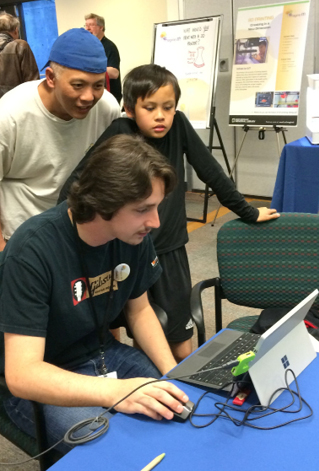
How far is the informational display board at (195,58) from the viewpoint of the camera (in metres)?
4.08

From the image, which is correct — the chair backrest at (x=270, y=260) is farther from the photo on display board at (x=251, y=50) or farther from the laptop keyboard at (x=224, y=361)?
the photo on display board at (x=251, y=50)

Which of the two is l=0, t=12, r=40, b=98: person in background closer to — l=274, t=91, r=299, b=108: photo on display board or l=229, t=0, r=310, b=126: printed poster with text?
l=229, t=0, r=310, b=126: printed poster with text

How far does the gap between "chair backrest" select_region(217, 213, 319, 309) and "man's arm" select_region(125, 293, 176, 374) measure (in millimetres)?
426

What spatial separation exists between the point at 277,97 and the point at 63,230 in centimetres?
312

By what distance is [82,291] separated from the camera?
4.03 ft

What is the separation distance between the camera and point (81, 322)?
1.24 metres

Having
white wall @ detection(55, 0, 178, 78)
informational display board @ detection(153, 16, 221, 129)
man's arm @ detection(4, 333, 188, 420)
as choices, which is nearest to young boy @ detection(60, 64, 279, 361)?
man's arm @ detection(4, 333, 188, 420)

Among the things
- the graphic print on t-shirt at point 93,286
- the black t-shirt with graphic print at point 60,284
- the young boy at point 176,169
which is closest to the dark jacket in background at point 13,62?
the young boy at point 176,169

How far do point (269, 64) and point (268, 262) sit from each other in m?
2.68

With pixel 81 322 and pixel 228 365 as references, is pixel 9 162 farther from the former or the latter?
pixel 228 365

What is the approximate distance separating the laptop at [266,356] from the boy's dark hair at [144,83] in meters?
0.97

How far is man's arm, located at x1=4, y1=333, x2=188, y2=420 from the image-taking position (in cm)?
95

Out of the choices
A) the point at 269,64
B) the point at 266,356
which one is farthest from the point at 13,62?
the point at 266,356

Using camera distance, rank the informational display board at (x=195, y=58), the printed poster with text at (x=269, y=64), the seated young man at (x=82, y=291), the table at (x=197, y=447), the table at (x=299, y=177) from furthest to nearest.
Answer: the informational display board at (x=195, y=58), the printed poster with text at (x=269, y=64), the table at (x=299, y=177), the seated young man at (x=82, y=291), the table at (x=197, y=447)
